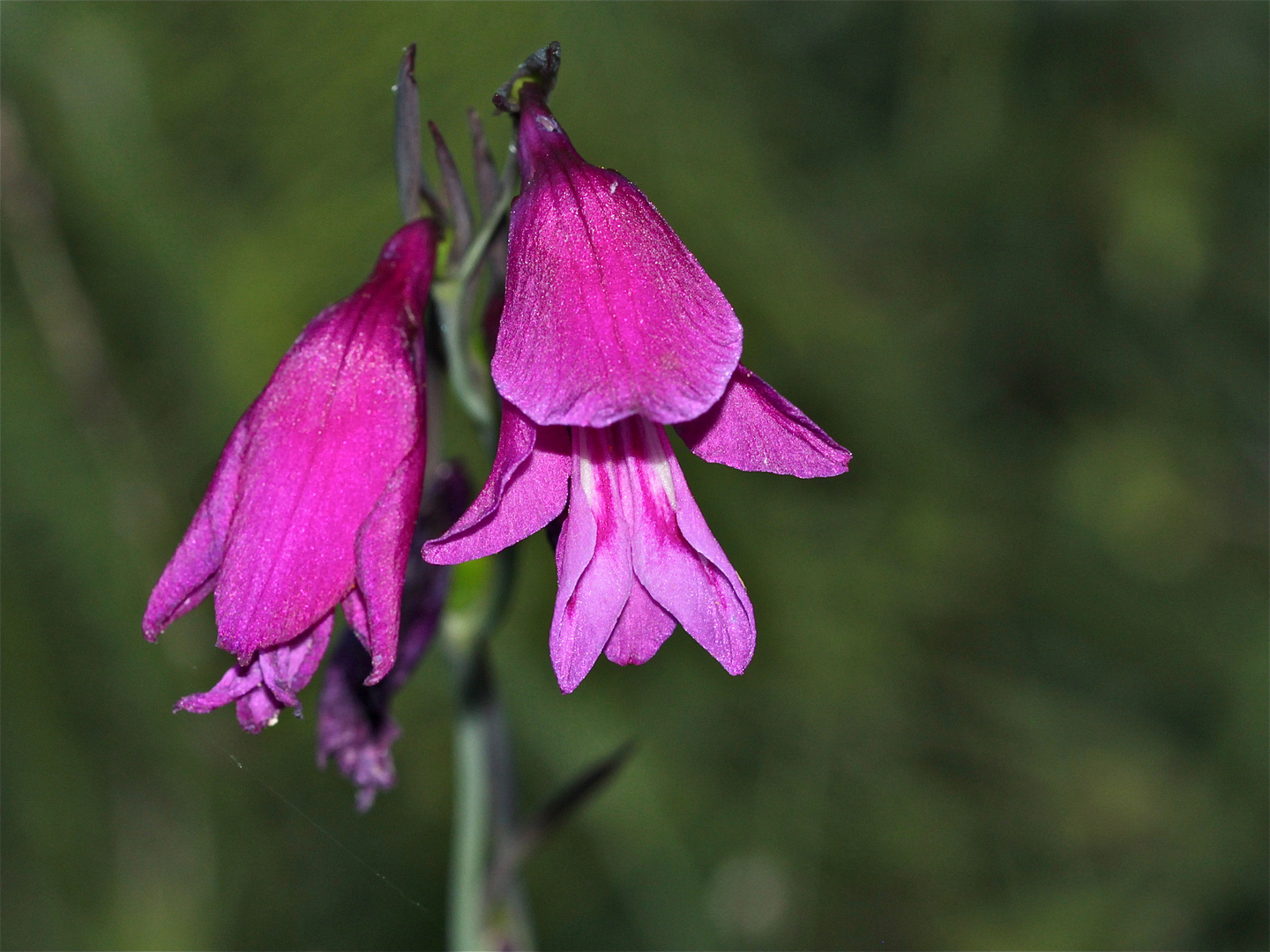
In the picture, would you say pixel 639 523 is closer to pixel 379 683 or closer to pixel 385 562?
pixel 385 562

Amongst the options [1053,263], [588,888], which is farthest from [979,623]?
[588,888]

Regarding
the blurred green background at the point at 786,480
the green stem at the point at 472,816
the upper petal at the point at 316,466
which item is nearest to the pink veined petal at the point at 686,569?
the upper petal at the point at 316,466

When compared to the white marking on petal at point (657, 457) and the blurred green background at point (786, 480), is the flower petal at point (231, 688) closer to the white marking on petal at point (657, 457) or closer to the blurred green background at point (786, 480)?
the white marking on petal at point (657, 457)

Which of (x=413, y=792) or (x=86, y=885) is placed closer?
→ (x=86, y=885)

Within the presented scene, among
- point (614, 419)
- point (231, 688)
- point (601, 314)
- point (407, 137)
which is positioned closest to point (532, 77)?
point (407, 137)

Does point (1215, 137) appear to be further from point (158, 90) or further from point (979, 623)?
point (158, 90)
